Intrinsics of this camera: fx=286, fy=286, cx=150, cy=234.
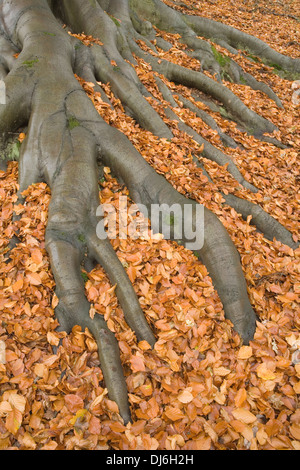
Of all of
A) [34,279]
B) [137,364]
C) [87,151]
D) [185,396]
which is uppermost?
[87,151]

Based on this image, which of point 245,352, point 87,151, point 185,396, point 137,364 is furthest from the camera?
point 87,151

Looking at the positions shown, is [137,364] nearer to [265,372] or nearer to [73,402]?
[73,402]

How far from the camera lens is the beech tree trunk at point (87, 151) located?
8.18ft

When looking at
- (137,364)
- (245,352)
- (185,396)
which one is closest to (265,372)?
(245,352)

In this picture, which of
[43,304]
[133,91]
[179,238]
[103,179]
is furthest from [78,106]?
[43,304]

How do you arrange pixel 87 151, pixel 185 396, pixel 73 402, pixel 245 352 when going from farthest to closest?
pixel 87 151 < pixel 245 352 < pixel 185 396 < pixel 73 402

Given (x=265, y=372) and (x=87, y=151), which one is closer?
(x=265, y=372)

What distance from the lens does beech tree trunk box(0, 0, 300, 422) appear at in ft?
8.18

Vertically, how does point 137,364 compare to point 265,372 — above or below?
above

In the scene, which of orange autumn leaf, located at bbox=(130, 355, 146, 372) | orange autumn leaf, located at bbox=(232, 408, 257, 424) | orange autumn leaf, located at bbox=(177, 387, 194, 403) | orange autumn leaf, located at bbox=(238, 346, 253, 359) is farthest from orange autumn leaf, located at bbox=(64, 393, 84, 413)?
orange autumn leaf, located at bbox=(238, 346, 253, 359)

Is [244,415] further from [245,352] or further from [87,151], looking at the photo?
[87,151]

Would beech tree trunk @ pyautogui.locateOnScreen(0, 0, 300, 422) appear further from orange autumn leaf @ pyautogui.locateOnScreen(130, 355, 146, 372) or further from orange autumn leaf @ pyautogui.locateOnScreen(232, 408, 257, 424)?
orange autumn leaf @ pyautogui.locateOnScreen(232, 408, 257, 424)

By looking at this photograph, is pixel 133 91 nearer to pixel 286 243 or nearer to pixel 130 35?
pixel 130 35

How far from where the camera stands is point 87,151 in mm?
3203
